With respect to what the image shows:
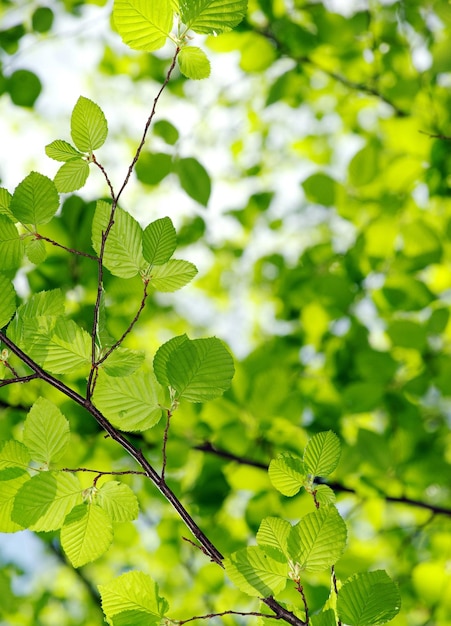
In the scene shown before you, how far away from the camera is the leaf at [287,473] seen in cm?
46

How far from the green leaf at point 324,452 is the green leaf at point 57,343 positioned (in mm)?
208

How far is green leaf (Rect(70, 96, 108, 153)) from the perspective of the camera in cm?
48

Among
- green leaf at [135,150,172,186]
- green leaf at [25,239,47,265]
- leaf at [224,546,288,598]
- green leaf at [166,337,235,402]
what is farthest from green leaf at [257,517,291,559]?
green leaf at [135,150,172,186]

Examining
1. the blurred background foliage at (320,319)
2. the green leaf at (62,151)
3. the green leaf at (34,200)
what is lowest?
the blurred background foliage at (320,319)

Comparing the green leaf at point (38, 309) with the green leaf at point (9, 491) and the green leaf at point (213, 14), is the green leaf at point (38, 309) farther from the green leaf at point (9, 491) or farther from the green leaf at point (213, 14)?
the green leaf at point (213, 14)

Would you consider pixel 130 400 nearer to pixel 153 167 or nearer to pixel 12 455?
pixel 12 455

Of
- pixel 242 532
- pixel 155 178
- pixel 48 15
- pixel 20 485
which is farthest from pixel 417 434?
pixel 48 15

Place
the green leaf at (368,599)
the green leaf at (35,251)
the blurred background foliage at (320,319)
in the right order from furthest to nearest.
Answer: the blurred background foliage at (320,319), the green leaf at (35,251), the green leaf at (368,599)

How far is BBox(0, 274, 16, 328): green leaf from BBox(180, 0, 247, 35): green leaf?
10.7 inches

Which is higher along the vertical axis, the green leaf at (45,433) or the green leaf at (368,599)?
the green leaf at (45,433)

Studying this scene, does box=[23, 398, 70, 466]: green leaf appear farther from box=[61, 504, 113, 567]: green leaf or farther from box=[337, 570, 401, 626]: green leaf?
box=[337, 570, 401, 626]: green leaf

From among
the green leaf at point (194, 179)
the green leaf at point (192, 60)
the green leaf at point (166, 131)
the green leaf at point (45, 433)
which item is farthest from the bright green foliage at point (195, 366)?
the green leaf at point (166, 131)

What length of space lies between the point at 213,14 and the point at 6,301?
0.99 feet

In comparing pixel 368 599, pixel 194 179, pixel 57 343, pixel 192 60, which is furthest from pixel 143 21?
pixel 194 179
